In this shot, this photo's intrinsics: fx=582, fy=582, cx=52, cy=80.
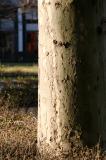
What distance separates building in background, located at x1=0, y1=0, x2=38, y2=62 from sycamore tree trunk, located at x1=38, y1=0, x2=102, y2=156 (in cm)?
4268

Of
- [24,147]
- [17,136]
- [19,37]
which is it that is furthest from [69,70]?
[19,37]

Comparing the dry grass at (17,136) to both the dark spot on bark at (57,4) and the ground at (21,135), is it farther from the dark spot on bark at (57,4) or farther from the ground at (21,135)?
the dark spot on bark at (57,4)

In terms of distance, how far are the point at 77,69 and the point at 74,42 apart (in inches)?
8.7

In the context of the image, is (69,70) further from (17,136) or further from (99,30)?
(17,136)

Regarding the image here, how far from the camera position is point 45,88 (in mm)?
4844

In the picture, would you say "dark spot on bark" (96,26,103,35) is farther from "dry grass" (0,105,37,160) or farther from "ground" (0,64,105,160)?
"dry grass" (0,105,37,160)

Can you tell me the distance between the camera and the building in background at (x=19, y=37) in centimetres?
4800

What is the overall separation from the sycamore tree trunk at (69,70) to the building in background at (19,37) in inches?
1680

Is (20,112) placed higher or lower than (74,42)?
lower

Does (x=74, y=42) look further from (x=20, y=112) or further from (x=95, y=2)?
(x=20, y=112)

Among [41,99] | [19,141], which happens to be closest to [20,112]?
[19,141]

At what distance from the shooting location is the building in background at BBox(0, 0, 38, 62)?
48.0m

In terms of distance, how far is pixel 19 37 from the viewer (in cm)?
4897

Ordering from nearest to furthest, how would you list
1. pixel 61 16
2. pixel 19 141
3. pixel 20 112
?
pixel 61 16 → pixel 19 141 → pixel 20 112
